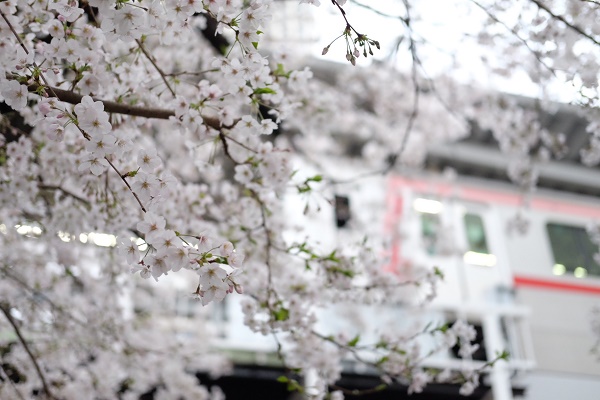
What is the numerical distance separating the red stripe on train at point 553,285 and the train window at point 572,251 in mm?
290

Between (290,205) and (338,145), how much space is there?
5.73 feet

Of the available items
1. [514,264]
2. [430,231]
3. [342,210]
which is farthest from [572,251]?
[342,210]

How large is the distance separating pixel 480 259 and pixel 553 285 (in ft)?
4.41

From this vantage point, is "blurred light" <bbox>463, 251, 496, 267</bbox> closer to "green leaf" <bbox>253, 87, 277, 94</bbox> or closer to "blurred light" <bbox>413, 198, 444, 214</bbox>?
"blurred light" <bbox>413, 198, 444, 214</bbox>

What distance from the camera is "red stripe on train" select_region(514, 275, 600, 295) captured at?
11.0m

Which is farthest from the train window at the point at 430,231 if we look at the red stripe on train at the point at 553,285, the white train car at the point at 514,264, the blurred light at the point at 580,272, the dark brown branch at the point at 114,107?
the dark brown branch at the point at 114,107

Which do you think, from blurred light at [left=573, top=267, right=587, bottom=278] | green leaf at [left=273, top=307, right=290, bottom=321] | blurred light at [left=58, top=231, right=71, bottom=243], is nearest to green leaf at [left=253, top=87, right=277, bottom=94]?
green leaf at [left=273, top=307, right=290, bottom=321]

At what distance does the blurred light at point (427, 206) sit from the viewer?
1157 centimetres

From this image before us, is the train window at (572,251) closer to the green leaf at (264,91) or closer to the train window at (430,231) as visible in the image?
the train window at (430,231)

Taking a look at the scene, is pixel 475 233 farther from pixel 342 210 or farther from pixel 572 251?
pixel 342 210

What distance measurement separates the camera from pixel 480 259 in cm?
1121

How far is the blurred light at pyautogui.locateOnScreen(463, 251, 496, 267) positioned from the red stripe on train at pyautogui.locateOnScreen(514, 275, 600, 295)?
50 cm

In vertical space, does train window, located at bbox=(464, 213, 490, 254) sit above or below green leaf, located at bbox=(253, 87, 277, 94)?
above

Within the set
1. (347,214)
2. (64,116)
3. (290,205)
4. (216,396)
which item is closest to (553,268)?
(347,214)
